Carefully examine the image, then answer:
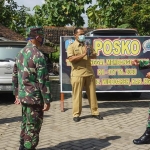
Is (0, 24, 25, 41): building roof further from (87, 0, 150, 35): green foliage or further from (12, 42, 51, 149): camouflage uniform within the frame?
(12, 42, 51, 149): camouflage uniform

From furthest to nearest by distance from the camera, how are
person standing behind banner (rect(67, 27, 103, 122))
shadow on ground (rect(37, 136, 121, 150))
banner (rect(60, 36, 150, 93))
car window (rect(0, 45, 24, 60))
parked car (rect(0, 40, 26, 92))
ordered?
car window (rect(0, 45, 24, 60)) < parked car (rect(0, 40, 26, 92)) < banner (rect(60, 36, 150, 93)) < person standing behind banner (rect(67, 27, 103, 122)) < shadow on ground (rect(37, 136, 121, 150))

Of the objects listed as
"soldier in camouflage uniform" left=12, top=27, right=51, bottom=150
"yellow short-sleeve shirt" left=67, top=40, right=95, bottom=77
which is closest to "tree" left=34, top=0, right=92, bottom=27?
"yellow short-sleeve shirt" left=67, top=40, right=95, bottom=77

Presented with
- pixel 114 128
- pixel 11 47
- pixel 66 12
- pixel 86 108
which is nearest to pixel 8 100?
pixel 11 47

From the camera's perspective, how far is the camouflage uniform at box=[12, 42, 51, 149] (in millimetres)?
4094

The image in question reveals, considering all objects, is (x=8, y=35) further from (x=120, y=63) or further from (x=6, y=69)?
(x=120, y=63)

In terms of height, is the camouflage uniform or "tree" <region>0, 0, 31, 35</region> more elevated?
"tree" <region>0, 0, 31, 35</region>

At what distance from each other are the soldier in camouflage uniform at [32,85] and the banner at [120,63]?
360 centimetres

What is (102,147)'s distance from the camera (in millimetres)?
5070

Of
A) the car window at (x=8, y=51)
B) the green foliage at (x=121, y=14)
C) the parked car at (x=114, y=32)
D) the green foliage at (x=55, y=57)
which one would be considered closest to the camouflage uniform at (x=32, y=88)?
the car window at (x=8, y=51)

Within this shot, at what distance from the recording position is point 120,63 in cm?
790

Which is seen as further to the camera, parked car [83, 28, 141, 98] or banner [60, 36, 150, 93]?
parked car [83, 28, 141, 98]

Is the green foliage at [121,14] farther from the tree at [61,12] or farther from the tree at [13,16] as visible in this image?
the tree at [13,16]

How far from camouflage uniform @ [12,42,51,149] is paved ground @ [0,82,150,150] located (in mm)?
789

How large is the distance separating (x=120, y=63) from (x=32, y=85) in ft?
13.3
